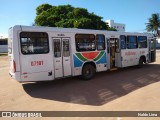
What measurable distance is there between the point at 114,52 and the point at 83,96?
19.6 ft

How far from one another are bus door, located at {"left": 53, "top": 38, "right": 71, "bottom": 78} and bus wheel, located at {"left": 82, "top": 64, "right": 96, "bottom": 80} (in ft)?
3.77

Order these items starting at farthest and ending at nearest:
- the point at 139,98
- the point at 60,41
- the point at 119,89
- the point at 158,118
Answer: the point at 60,41 → the point at 119,89 → the point at 139,98 → the point at 158,118

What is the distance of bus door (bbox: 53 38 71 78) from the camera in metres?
9.51

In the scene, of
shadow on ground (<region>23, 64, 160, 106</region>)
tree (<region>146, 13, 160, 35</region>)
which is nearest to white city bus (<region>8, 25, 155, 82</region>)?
shadow on ground (<region>23, 64, 160, 106</region>)

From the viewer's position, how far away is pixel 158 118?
217 inches

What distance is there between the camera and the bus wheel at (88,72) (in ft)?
35.8

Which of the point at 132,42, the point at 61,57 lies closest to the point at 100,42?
the point at 61,57

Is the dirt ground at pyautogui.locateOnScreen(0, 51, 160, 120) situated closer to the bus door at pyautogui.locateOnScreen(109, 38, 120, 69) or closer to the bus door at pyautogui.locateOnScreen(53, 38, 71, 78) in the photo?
the bus door at pyautogui.locateOnScreen(53, 38, 71, 78)

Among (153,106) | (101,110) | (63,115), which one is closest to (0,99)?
(63,115)

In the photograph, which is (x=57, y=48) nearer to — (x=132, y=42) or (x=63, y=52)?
(x=63, y=52)

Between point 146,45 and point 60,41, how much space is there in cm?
877

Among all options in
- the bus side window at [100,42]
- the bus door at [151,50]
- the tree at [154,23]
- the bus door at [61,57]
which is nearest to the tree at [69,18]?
the bus door at [151,50]

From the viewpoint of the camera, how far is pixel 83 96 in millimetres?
7906

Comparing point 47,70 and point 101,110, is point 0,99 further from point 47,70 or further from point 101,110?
point 101,110
